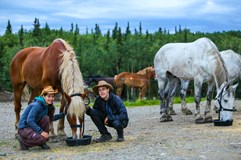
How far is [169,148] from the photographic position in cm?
663

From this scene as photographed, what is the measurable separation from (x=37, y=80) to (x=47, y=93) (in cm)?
153

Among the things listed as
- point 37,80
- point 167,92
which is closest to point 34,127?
point 37,80

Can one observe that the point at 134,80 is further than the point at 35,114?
Yes

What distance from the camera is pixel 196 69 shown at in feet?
34.3

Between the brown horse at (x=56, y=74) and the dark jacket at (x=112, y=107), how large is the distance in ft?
2.10

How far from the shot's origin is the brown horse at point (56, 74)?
680cm

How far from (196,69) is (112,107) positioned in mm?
3582

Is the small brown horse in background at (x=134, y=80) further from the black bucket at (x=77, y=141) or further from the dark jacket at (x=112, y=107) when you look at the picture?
the black bucket at (x=77, y=141)

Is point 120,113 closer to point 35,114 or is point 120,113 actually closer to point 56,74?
point 56,74

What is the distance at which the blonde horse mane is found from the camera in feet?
22.0

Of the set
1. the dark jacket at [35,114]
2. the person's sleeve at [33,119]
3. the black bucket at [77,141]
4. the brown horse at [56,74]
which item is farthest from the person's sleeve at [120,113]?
the person's sleeve at [33,119]

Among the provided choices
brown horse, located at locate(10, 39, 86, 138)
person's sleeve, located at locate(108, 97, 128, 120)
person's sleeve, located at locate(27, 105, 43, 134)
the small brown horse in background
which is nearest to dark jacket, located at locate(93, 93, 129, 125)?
person's sleeve, located at locate(108, 97, 128, 120)

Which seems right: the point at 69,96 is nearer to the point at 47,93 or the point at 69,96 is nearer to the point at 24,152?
the point at 47,93

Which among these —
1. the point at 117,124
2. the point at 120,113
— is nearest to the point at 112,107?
the point at 120,113
